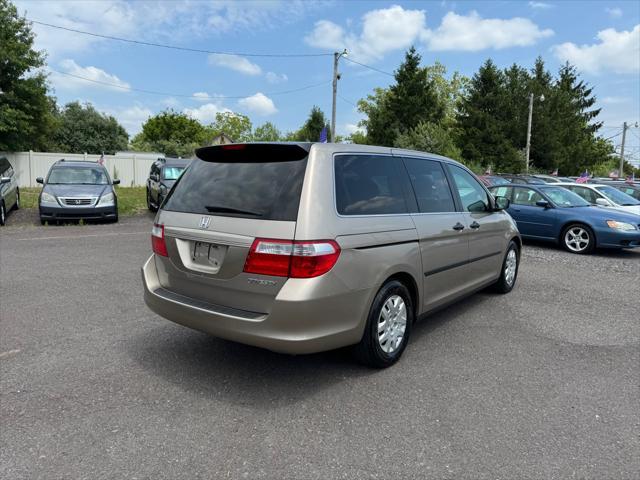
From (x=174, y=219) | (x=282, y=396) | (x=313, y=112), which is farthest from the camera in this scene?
(x=313, y=112)

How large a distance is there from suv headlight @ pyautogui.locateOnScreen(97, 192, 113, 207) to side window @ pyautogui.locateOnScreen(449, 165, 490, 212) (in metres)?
10.3

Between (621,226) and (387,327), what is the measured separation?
809 centimetres

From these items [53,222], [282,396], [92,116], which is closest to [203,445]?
[282,396]

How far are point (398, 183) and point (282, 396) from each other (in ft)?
6.53

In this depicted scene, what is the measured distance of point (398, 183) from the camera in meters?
4.06

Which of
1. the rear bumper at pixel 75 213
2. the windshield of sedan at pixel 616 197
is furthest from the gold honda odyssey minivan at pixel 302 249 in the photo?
the windshield of sedan at pixel 616 197

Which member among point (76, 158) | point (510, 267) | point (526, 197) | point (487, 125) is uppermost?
point (487, 125)

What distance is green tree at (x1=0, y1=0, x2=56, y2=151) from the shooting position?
79.9 feet

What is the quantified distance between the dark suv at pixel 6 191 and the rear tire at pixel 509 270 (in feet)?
39.3

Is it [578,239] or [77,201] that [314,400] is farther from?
[77,201]

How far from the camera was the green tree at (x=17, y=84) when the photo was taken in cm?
2436

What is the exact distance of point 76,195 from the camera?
40.1ft

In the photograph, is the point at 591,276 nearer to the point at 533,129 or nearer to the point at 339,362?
the point at 339,362

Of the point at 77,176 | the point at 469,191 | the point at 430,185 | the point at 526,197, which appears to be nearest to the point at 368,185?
the point at 430,185
